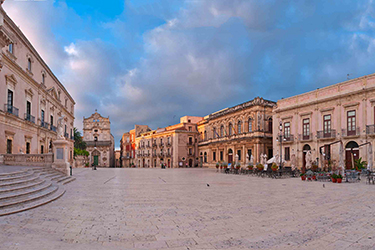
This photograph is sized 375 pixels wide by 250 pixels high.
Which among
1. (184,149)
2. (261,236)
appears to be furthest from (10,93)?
(184,149)

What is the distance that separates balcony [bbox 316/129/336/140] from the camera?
2848cm

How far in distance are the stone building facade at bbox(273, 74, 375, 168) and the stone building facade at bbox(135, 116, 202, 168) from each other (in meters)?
25.5

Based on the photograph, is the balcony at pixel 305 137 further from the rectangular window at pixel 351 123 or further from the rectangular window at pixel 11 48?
the rectangular window at pixel 11 48

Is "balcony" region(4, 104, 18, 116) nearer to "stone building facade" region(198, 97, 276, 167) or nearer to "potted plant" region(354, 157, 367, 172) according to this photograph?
"potted plant" region(354, 157, 367, 172)

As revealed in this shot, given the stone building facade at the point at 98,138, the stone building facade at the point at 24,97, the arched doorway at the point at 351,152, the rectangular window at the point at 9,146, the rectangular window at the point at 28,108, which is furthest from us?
the stone building facade at the point at 98,138

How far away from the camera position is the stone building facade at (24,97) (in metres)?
19.5

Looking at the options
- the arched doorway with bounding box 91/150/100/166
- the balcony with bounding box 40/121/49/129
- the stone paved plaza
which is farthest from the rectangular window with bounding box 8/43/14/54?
the arched doorway with bounding box 91/150/100/166

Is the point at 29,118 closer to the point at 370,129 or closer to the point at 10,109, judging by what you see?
the point at 10,109

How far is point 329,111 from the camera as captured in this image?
29.2 m

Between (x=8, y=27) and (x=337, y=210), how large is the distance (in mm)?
23281

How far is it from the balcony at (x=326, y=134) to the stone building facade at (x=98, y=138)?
168 feet

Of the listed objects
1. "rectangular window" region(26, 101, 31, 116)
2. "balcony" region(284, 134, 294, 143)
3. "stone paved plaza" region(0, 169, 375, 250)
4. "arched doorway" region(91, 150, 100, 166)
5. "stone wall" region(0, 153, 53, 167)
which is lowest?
"arched doorway" region(91, 150, 100, 166)

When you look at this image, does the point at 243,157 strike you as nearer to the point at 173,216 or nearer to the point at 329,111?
the point at 329,111

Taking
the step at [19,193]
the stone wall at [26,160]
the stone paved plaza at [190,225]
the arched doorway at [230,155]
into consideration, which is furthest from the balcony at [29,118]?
the arched doorway at [230,155]
